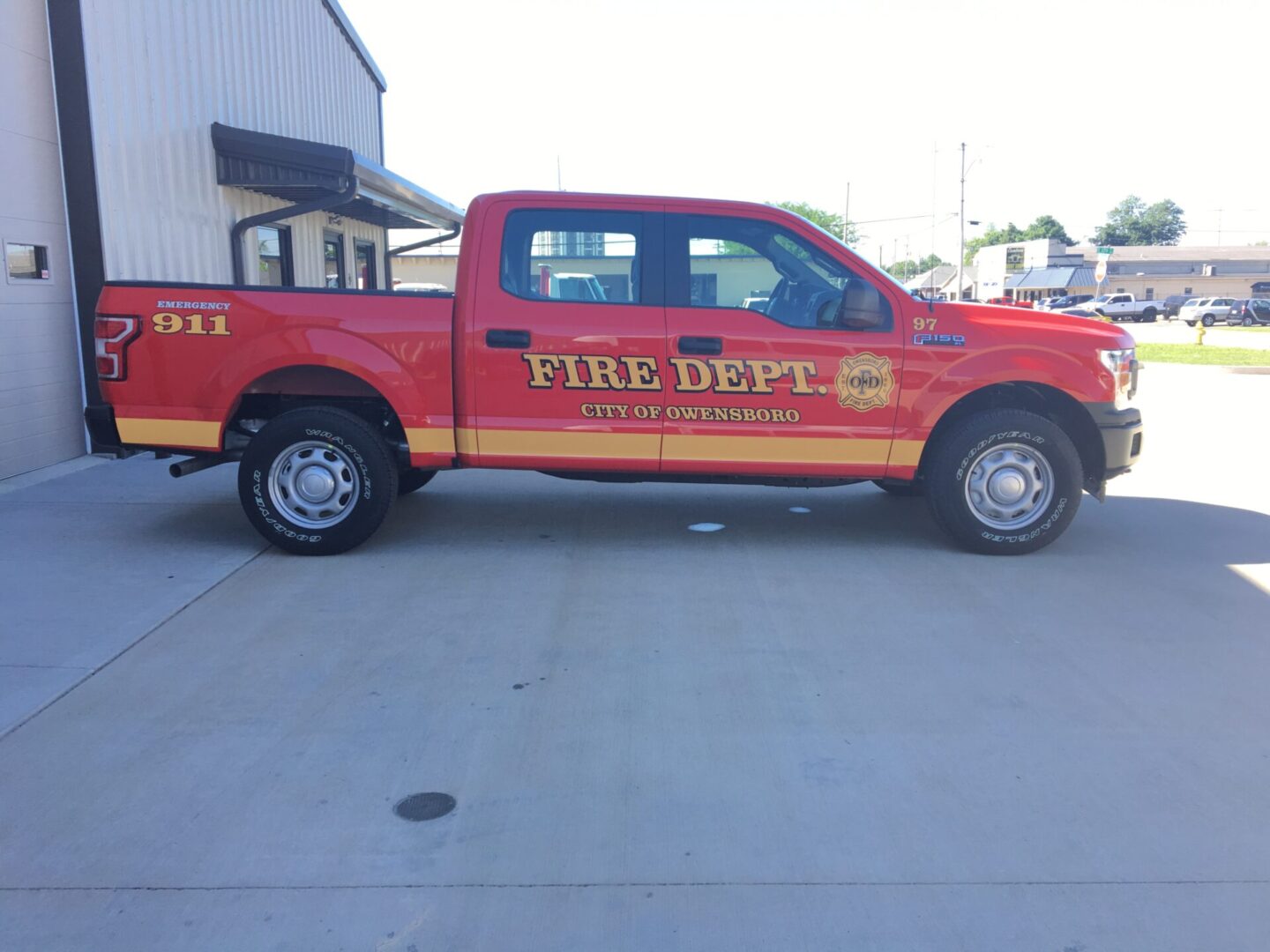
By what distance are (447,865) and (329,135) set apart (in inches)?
612

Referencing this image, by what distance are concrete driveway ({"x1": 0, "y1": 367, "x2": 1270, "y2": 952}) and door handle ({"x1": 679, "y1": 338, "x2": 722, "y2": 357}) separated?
4.14ft

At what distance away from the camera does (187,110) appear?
10.9m

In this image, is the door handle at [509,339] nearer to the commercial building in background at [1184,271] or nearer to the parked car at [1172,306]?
the parked car at [1172,306]

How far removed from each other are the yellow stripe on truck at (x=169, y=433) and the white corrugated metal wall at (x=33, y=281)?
277 cm

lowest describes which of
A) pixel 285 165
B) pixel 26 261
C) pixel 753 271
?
pixel 753 271

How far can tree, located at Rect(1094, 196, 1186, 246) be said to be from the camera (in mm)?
140000

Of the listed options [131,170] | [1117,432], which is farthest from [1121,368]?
[131,170]

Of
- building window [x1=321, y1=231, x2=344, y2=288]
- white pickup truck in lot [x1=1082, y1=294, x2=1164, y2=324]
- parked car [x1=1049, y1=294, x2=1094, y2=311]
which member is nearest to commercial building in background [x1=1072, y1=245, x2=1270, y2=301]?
parked car [x1=1049, y1=294, x2=1094, y2=311]

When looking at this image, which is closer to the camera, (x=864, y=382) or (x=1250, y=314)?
(x=864, y=382)

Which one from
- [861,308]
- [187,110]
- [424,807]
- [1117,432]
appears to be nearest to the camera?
[424,807]

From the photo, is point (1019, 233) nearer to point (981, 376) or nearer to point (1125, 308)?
point (1125, 308)

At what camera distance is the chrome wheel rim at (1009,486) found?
A: 20.8ft

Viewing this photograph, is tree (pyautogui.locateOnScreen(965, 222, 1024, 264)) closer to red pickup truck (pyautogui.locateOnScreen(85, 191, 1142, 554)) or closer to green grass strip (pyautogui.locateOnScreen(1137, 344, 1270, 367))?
green grass strip (pyautogui.locateOnScreen(1137, 344, 1270, 367))

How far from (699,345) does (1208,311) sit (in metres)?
58.8
